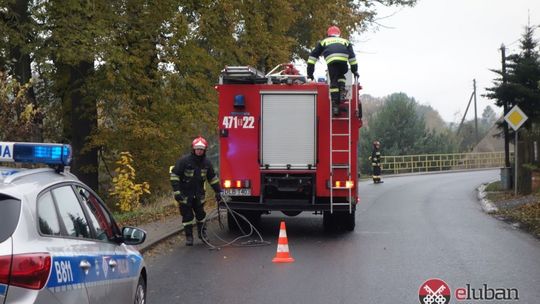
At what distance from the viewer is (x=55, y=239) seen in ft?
12.6

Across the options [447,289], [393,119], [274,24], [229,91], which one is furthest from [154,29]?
[393,119]

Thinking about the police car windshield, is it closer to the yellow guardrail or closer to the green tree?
the green tree

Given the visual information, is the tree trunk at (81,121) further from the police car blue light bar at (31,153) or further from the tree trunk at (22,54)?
the police car blue light bar at (31,153)

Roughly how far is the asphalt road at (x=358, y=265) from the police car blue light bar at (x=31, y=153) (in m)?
3.42

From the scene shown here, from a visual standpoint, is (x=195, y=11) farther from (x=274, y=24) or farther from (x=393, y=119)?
(x=393, y=119)

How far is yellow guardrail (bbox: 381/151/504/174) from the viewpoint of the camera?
154 ft

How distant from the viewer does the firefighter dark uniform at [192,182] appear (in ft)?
37.6

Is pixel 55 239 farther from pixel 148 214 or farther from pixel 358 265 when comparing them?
pixel 148 214

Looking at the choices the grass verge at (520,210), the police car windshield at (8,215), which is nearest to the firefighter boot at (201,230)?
the grass verge at (520,210)

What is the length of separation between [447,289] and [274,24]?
57.1ft

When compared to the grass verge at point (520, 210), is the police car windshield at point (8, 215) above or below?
above

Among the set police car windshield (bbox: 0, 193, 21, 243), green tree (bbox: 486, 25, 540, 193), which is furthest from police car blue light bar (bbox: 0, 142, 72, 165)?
green tree (bbox: 486, 25, 540, 193)

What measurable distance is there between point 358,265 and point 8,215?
6.65 metres

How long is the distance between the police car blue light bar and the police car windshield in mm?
659
